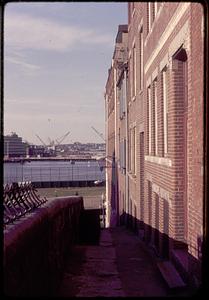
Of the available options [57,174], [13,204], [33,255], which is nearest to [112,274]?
[13,204]

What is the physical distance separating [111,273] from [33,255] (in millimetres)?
5319

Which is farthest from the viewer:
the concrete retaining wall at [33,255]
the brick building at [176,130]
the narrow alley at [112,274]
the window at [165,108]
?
the window at [165,108]

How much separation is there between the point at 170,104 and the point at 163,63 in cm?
134

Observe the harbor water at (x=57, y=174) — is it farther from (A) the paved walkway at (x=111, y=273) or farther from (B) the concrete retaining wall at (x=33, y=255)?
(B) the concrete retaining wall at (x=33, y=255)

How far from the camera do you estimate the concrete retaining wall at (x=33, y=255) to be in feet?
15.2

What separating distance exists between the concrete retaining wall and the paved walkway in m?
0.67

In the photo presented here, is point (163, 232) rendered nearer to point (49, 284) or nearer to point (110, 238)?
point (49, 284)

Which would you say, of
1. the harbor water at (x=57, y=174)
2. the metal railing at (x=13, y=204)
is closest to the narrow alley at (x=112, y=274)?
the metal railing at (x=13, y=204)

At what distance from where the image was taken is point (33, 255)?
599 cm

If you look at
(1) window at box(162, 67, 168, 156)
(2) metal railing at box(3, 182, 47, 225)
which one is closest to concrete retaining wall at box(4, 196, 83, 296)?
(2) metal railing at box(3, 182, 47, 225)

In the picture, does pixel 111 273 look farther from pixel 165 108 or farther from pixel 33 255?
pixel 33 255

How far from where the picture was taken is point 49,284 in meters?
7.66

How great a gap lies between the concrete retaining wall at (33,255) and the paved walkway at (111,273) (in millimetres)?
672

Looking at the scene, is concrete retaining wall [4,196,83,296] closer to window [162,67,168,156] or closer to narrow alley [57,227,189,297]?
narrow alley [57,227,189,297]
